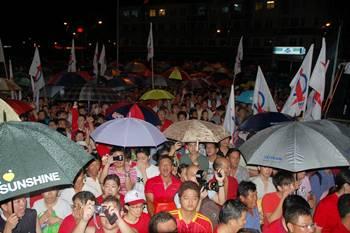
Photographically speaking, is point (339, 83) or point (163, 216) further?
point (339, 83)

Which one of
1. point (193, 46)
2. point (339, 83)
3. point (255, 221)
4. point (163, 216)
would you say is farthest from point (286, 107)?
point (193, 46)

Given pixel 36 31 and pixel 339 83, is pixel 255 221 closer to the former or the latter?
pixel 339 83

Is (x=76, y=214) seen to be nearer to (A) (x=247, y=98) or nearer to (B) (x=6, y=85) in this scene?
(B) (x=6, y=85)

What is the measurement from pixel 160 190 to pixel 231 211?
182cm

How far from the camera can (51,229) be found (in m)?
5.16

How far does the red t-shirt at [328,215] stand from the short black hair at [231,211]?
1.02 metres

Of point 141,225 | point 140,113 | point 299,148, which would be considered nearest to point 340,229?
point 299,148

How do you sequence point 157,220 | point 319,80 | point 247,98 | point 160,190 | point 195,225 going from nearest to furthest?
point 157,220, point 195,225, point 160,190, point 319,80, point 247,98

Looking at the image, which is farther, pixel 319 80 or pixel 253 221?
pixel 319 80

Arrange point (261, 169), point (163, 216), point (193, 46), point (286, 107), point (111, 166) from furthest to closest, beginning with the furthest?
point (193, 46)
point (286, 107)
point (111, 166)
point (261, 169)
point (163, 216)

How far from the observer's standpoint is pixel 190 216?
497 cm

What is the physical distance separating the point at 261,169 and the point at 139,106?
4.06m

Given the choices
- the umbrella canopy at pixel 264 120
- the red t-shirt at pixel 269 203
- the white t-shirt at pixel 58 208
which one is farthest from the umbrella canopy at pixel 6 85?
the red t-shirt at pixel 269 203

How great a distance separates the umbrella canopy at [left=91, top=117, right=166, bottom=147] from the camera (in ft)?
23.2
